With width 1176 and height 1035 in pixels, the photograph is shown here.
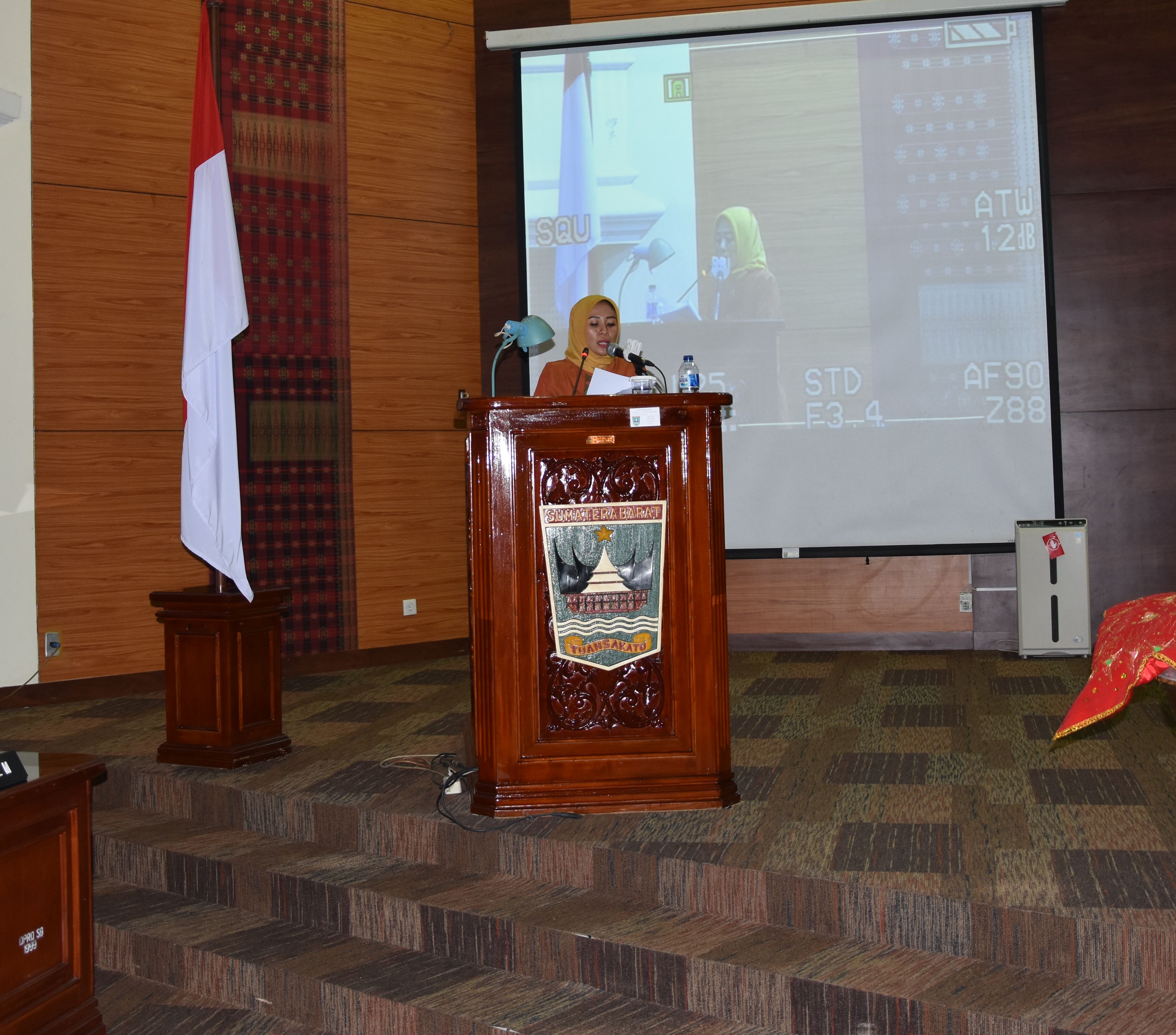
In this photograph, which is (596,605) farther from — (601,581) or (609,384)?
(609,384)

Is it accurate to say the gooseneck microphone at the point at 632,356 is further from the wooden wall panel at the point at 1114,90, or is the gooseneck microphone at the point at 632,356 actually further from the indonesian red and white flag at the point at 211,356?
the wooden wall panel at the point at 1114,90

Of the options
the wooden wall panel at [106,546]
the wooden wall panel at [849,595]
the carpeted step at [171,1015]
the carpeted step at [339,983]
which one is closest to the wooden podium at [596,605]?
the carpeted step at [339,983]

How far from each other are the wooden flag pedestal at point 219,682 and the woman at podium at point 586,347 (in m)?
1.27

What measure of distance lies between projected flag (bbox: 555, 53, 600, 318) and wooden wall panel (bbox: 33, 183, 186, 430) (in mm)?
1899

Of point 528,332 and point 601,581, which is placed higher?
point 528,332

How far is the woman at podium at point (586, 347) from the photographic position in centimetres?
368

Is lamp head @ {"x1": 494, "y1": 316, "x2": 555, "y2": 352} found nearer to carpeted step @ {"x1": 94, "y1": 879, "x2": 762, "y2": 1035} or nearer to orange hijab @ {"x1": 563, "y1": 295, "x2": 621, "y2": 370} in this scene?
orange hijab @ {"x1": 563, "y1": 295, "x2": 621, "y2": 370}

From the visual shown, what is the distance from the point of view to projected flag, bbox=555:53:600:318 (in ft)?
18.7

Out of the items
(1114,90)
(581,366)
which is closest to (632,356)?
(581,366)

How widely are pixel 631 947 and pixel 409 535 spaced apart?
3.60 metres

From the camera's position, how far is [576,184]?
18.8 feet

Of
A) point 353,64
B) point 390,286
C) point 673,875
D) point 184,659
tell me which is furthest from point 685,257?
point 673,875

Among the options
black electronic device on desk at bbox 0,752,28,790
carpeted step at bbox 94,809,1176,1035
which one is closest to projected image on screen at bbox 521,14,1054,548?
carpeted step at bbox 94,809,1176,1035

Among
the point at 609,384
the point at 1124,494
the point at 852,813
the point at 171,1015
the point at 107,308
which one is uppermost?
the point at 107,308
